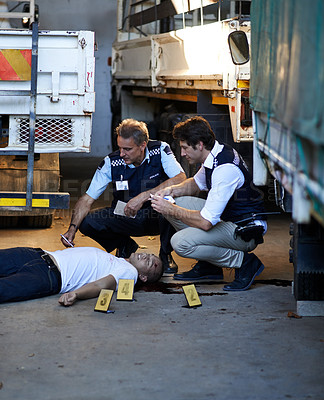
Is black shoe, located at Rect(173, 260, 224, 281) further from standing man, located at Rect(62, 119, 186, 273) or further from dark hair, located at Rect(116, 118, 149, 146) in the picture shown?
dark hair, located at Rect(116, 118, 149, 146)

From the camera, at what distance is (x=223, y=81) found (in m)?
6.63

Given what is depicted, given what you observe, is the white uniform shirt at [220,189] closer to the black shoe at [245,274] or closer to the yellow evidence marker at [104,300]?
the black shoe at [245,274]

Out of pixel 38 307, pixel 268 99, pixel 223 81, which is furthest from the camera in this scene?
pixel 223 81

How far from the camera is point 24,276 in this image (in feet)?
15.4

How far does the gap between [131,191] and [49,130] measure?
0.94 metres

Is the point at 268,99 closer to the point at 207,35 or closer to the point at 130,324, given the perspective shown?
the point at 130,324

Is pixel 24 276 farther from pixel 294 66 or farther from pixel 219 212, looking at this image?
pixel 294 66

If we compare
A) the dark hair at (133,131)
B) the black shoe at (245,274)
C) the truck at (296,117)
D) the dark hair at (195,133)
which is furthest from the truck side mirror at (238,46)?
the black shoe at (245,274)

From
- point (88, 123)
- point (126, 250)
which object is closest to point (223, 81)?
point (88, 123)

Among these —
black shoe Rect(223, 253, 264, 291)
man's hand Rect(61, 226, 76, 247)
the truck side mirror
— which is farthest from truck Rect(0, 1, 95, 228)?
black shoe Rect(223, 253, 264, 291)

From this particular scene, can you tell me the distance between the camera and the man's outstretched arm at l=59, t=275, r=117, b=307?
467 centimetres

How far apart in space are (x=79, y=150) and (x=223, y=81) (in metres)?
1.66

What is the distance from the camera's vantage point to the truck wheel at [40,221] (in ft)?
25.5

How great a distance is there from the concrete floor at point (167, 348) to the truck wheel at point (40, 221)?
276 cm
